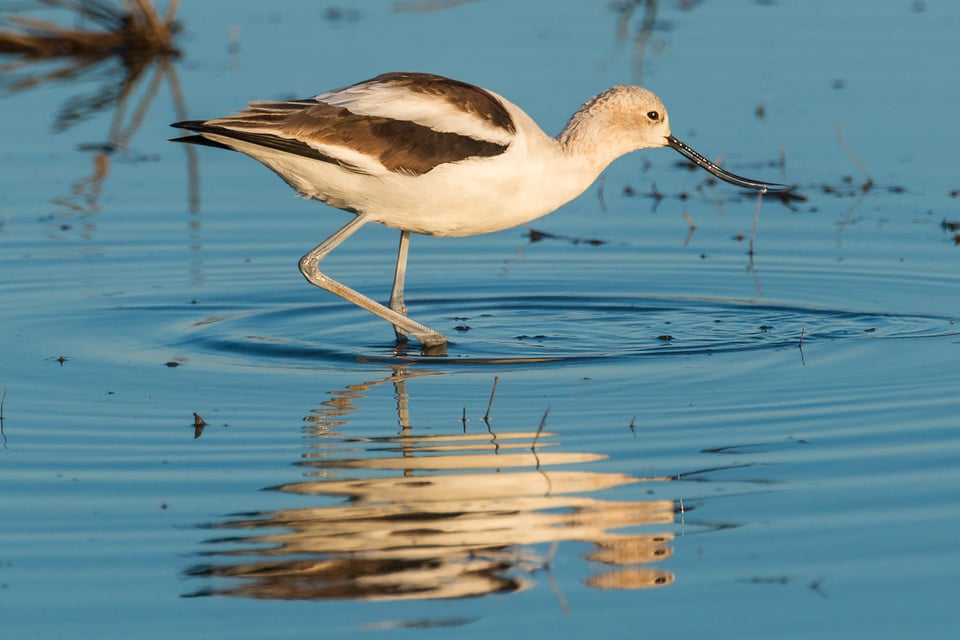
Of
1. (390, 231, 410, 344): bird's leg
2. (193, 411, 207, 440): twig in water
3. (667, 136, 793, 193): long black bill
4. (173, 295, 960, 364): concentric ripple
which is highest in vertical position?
(667, 136, 793, 193): long black bill

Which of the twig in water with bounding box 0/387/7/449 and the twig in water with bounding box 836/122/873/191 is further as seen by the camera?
the twig in water with bounding box 836/122/873/191

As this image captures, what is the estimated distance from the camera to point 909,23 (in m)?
15.6

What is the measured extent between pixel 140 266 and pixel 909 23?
866 centimetres

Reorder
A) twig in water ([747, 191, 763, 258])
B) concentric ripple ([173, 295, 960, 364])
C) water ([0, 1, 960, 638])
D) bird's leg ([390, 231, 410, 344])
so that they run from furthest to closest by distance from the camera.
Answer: twig in water ([747, 191, 763, 258]) → bird's leg ([390, 231, 410, 344]) → concentric ripple ([173, 295, 960, 364]) → water ([0, 1, 960, 638])

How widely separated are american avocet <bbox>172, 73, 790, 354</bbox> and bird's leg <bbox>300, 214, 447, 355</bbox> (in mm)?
204

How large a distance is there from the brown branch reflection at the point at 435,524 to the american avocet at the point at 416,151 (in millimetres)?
1471

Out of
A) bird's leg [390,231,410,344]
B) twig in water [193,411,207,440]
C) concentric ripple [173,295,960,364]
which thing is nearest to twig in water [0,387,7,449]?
twig in water [193,411,207,440]

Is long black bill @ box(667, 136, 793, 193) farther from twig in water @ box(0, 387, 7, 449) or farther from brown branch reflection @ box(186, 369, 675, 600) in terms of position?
twig in water @ box(0, 387, 7, 449)

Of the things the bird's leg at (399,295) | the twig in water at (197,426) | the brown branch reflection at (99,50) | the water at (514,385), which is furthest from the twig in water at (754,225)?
the brown branch reflection at (99,50)

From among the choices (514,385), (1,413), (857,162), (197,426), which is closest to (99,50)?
(857,162)

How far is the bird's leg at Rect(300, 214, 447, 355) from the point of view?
8.34m

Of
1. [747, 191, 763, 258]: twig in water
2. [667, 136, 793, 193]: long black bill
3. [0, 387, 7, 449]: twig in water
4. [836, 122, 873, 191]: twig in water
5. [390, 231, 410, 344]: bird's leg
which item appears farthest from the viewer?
[836, 122, 873, 191]: twig in water

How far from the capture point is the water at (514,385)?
525 cm

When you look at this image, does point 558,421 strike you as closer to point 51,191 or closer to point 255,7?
point 51,191
